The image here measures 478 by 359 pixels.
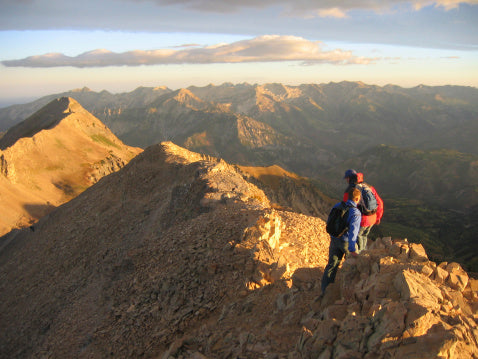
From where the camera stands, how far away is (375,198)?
39.9 ft

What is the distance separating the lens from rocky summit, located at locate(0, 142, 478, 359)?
7504 mm

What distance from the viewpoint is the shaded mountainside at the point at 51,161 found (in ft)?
234

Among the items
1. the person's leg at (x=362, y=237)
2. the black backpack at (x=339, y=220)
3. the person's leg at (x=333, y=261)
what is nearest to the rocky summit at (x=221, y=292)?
the person's leg at (x=333, y=261)

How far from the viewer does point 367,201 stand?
1194cm

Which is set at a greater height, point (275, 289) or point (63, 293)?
point (275, 289)

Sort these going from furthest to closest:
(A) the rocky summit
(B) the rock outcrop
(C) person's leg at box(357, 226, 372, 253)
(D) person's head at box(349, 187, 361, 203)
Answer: (C) person's leg at box(357, 226, 372, 253)
(D) person's head at box(349, 187, 361, 203)
(A) the rocky summit
(B) the rock outcrop

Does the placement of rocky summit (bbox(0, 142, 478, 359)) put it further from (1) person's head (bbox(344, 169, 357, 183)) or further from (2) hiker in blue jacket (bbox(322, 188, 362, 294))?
(1) person's head (bbox(344, 169, 357, 183))

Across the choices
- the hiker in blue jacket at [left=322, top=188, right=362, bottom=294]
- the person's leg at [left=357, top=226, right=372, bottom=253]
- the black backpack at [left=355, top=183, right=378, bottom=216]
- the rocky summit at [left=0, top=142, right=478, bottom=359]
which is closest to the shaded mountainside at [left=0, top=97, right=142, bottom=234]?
the rocky summit at [left=0, top=142, right=478, bottom=359]

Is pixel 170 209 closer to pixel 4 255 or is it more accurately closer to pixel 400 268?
pixel 400 268

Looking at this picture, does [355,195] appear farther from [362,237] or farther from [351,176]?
[362,237]

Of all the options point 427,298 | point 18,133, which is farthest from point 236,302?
point 18,133

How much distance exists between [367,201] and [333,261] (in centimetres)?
278

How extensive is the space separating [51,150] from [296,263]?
316 ft

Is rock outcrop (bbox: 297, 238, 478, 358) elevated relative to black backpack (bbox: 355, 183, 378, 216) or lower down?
lower down
